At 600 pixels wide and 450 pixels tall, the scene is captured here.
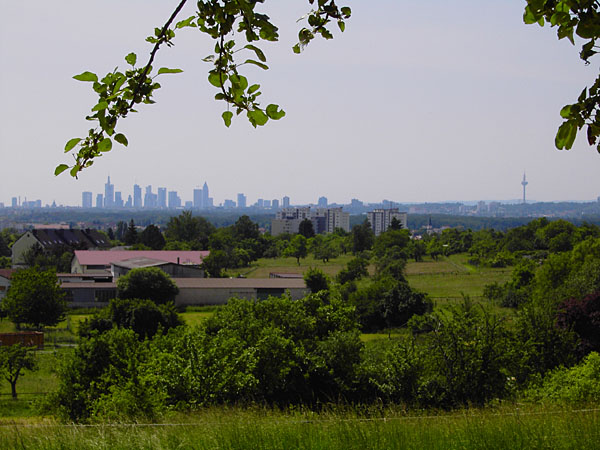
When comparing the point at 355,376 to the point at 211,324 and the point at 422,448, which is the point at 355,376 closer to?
the point at 211,324

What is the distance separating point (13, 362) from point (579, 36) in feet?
68.0

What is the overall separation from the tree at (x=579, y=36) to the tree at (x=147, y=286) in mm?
33098

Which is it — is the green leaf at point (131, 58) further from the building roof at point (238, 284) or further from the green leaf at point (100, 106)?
the building roof at point (238, 284)

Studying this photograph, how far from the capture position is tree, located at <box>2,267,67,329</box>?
28688 millimetres

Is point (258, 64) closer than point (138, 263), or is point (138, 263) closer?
point (258, 64)

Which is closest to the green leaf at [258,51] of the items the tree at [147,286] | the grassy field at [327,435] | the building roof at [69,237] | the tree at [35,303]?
the grassy field at [327,435]

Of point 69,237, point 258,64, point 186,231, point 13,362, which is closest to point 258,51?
point 258,64

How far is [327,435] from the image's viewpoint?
4328 mm

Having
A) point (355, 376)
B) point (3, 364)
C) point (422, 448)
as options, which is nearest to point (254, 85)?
point (422, 448)

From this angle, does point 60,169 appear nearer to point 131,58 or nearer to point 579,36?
point 131,58

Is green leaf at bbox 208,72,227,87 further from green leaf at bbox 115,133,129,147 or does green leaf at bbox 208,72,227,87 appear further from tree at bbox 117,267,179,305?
tree at bbox 117,267,179,305

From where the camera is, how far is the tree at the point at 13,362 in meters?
19.0

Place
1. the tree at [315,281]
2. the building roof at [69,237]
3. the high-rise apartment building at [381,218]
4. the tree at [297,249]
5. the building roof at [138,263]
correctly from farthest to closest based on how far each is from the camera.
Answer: the high-rise apartment building at [381,218]
the tree at [297,249]
the building roof at [69,237]
the building roof at [138,263]
the tree at [315,281]

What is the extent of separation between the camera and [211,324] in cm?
1650
